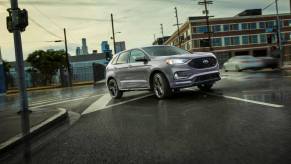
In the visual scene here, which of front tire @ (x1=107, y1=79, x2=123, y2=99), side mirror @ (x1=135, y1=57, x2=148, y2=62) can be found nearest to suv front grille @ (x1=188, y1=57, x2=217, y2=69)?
side mirror @ (x1=135, y1=57, x2=148, y2=62)

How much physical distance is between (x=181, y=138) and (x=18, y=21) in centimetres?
559

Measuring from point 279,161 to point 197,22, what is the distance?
75.5 m

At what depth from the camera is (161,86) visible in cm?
926

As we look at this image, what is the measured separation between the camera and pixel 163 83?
358 inches

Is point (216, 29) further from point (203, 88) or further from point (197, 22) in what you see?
point (203, 88)

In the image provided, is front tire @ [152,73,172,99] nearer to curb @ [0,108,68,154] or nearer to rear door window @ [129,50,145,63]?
rear door window @ [129,50,145,63]

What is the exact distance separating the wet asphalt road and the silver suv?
2086 mm

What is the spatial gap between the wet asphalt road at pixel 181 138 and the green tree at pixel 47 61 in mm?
34108

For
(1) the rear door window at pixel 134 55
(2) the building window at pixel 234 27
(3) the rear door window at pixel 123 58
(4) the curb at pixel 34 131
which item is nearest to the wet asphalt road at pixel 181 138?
(4) the curb at pixel 34 131

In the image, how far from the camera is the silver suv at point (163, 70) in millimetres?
8877

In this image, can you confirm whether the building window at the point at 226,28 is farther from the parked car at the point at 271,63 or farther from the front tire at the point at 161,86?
the front tire at the point at 161,86

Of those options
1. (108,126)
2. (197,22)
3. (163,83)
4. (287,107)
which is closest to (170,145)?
(108,126)

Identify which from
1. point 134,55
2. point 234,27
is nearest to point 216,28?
point 234,27

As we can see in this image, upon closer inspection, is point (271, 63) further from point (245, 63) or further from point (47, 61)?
point (47, 61)
